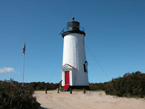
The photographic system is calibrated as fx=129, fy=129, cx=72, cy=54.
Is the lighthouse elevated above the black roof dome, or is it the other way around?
the black roof dome

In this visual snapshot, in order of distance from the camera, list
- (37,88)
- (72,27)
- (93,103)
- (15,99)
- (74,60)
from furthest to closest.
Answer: (37,88)
(72,27)
(74,60)
(93,103)
(15,99)

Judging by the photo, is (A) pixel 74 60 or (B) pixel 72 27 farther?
(B) pixel 72 27

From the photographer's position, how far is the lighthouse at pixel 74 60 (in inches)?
899

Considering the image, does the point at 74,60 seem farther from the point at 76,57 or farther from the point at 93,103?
the point at 93,103

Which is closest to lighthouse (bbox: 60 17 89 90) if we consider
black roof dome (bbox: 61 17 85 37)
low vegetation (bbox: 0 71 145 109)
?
black roof dome (bbox: 61 17 85 37)

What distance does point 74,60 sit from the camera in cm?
2341

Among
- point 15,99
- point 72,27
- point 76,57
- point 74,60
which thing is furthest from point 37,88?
point 15,99

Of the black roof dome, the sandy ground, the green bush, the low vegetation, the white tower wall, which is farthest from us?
the black roof dome

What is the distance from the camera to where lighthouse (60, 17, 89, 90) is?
899 inches

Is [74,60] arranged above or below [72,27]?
below

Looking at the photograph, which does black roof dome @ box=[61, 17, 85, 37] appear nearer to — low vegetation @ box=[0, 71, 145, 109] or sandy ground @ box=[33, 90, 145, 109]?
low vegetation @ box=[0, 71, 145, 109]

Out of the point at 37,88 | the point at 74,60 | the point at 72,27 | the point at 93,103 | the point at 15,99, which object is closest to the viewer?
Result: the point at 15,99

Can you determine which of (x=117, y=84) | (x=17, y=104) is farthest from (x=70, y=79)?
(x=17, y=104)

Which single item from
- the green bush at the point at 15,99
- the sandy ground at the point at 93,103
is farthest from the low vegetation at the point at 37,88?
the sandy ground at the point at 93,103
